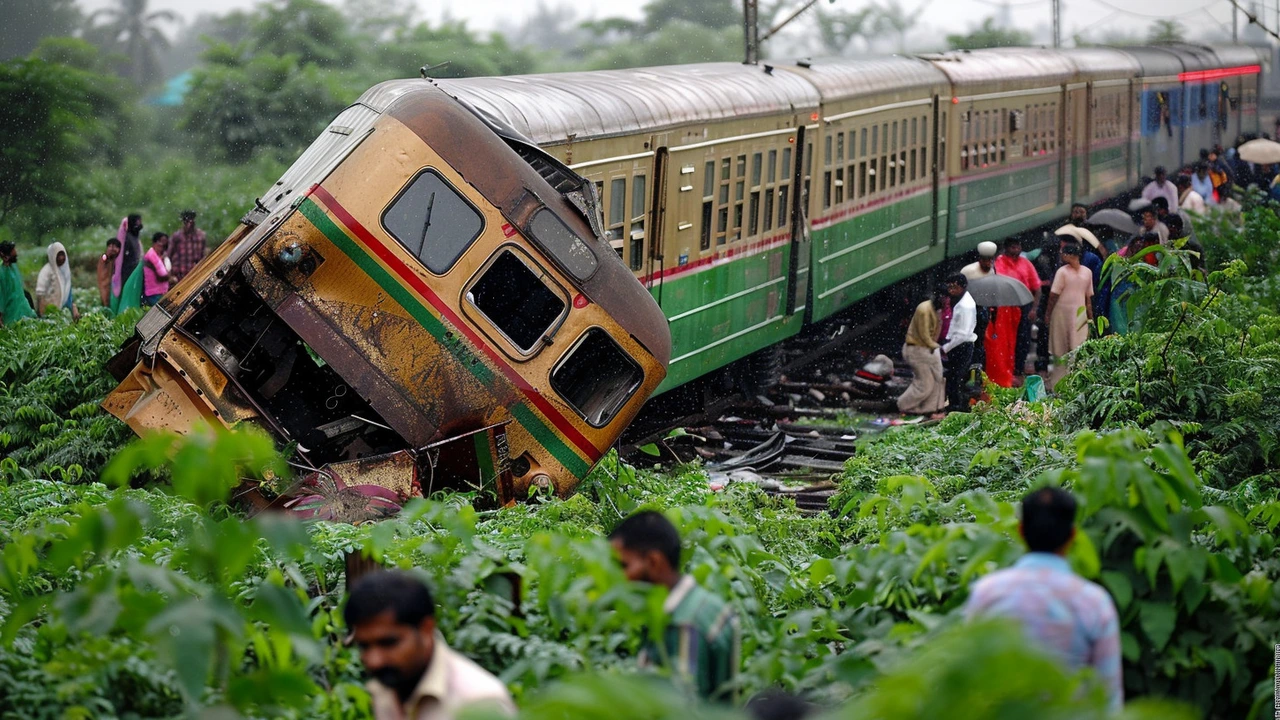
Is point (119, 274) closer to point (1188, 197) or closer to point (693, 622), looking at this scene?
point (693, 622)

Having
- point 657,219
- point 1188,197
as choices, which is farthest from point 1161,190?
point 657,219

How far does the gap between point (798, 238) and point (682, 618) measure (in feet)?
39.7

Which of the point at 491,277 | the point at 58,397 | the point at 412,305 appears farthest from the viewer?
the point at 58,397

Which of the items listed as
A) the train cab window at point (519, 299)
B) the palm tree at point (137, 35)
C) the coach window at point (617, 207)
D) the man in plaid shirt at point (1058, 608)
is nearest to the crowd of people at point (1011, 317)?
the coach window at point (617, 207)

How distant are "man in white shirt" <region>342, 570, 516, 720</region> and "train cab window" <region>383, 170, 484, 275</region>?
17.7 feet

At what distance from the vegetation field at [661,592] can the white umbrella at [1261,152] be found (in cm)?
1858

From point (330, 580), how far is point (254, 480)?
2.14 meters

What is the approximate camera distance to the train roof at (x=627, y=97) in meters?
10.8

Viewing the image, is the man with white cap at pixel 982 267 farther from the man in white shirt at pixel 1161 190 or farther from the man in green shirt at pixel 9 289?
the man in green shirt at pixel 9 289

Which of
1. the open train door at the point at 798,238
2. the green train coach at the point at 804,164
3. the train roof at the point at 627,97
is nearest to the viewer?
the train roof at the point at 627,97

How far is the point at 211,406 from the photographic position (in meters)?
8.37

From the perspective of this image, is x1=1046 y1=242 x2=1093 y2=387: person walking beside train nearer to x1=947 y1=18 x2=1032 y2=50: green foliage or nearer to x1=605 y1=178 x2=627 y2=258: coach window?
x1=605 y1=178 x2=627 y2=258: coach window

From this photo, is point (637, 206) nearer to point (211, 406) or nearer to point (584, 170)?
point (584, 170)

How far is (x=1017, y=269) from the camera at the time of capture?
48.1 ft
